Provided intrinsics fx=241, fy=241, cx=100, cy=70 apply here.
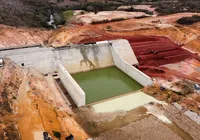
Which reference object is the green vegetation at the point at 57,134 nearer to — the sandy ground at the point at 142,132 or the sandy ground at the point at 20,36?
the sandy ground at the point at 142,132

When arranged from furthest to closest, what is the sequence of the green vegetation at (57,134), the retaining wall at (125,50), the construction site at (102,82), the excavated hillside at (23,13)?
the excavated hillside at (23,13) < the retaining wall at (125,50) < the construction site at (102,82) < the green vegetation at (57,134)

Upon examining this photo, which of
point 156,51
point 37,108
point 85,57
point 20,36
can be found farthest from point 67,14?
point 37,108

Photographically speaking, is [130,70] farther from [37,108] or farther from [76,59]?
[37,108]

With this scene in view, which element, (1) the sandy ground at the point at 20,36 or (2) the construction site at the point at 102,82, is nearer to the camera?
(2) the construction site at the point at 102,82

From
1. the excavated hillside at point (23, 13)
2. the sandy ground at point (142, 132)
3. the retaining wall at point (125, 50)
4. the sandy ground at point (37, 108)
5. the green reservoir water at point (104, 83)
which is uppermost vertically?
the excavated hillside at point (23, 13)

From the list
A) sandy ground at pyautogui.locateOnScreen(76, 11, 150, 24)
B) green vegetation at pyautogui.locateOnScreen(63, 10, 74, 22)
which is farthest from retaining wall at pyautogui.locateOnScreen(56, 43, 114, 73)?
green vegetation at pyautogui.locateOnScreen(63, 10, 74, 22)

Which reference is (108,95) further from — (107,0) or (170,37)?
(107,0)

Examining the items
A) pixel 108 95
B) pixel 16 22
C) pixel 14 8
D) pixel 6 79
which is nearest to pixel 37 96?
pixel 6 79

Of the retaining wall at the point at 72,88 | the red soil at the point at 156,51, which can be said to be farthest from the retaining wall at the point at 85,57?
the red soil at the point at 156,51

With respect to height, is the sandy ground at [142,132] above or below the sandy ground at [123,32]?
below
